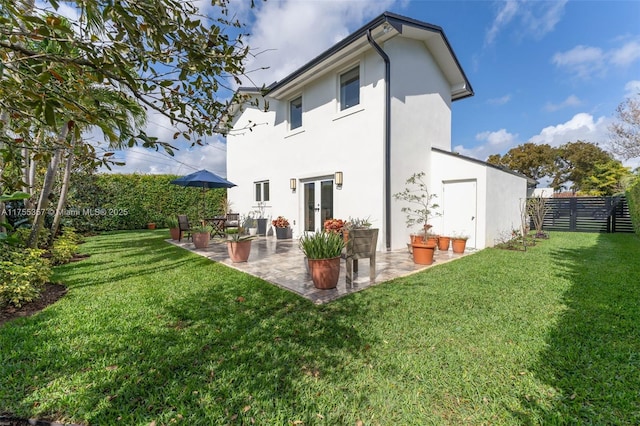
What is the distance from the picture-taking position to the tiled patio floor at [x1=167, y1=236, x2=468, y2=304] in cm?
502

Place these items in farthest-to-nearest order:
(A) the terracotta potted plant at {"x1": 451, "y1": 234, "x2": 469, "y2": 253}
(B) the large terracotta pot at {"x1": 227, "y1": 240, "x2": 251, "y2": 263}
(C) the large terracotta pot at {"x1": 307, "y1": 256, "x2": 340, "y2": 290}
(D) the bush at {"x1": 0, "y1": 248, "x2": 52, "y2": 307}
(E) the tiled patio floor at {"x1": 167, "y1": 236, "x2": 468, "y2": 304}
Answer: (A) the terracotta potted plant at {"x1": 451, "y1": 234, "x2": 469, "y2": 253}
(B) the large terracotta pot at {"x1": 227, "y1": 240, "x2": 251, "y2": 263}
(E) the tiled patio floor at {"x1": 167, "y1": 236, "x2": 468, "y2": 304}
(C) the large terracotta pot at {"x1": 307, "y1": 256, "x2": 340, "y2": 290}
(D) the bush at {"x1": 0, "y1": 248, "x2": 52, "y2": 307}

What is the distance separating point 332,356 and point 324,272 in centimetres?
204

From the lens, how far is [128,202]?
624 inches

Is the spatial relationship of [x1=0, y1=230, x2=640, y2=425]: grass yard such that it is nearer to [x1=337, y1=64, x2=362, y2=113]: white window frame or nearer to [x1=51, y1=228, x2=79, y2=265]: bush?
[x1=51, y1=228, x2=79, y2=265]: bush

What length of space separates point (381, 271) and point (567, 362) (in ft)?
12.2

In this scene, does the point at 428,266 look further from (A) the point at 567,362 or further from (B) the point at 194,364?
(B) the point at 194,364

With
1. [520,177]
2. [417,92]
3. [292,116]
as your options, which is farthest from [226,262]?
[520,177]

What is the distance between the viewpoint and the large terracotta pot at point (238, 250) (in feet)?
23.0

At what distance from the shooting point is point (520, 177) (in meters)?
12.2

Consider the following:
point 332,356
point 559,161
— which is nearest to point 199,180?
point 332,356

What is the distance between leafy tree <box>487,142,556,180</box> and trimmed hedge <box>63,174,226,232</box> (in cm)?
3567

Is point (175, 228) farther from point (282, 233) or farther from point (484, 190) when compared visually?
point (484, 190)

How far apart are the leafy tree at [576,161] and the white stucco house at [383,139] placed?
29.5 meters

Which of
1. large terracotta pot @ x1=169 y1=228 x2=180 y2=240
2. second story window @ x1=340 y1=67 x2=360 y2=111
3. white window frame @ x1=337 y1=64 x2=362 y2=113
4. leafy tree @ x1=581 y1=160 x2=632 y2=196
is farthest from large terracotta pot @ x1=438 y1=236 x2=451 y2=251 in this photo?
leafy tree @ x1=581 y1=160 x2=632 y2=196
